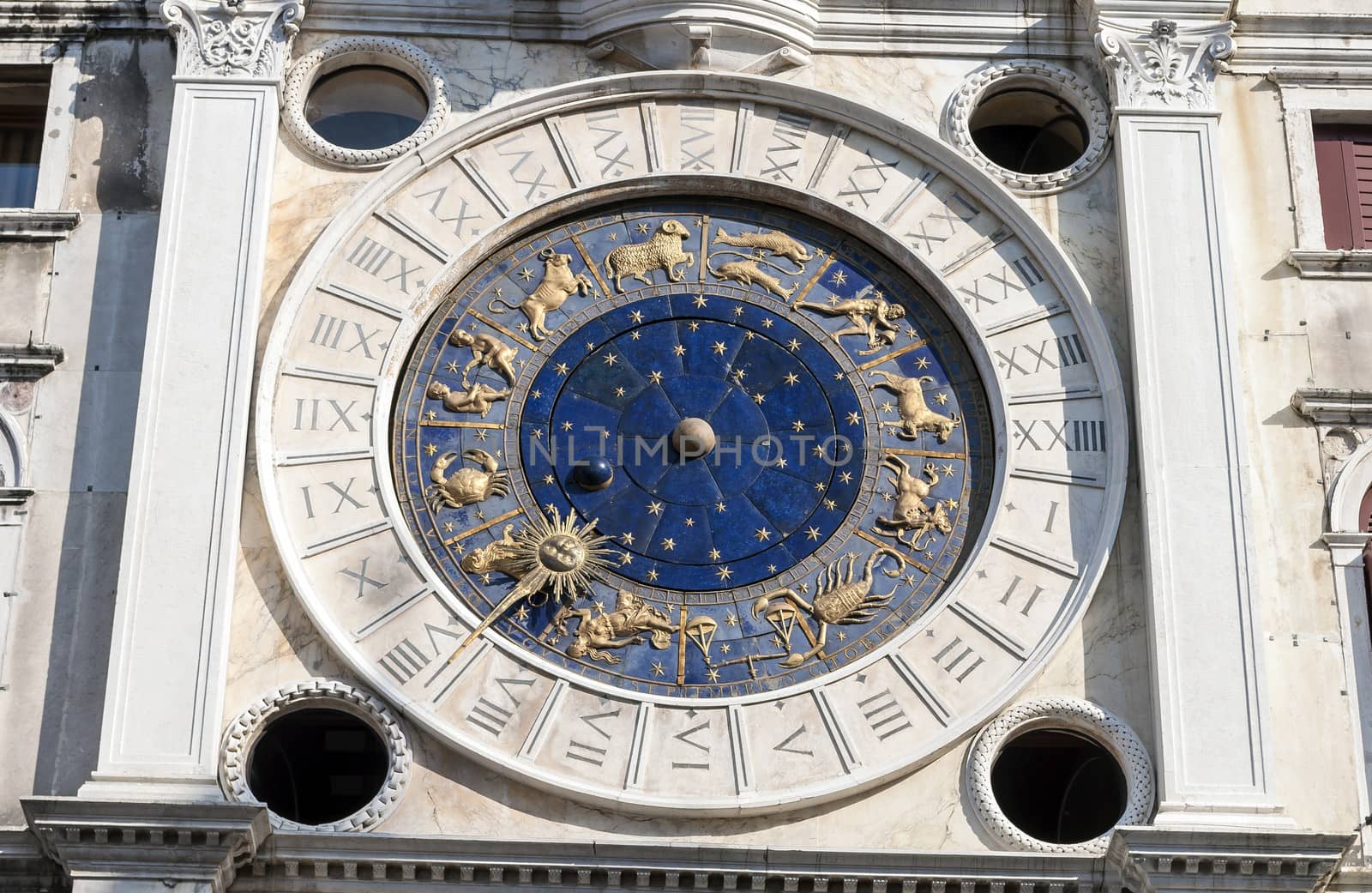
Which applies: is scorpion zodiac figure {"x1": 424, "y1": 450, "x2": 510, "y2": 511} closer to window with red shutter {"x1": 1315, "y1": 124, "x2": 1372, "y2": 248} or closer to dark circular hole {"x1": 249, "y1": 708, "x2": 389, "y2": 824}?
dark circular hole {"x1": 249, "y1": 708, "x2": 389, "y2": 824}

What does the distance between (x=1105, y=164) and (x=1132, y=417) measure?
192 cm

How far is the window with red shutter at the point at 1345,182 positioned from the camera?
18203 mm

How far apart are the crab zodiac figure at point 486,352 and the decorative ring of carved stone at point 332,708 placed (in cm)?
229

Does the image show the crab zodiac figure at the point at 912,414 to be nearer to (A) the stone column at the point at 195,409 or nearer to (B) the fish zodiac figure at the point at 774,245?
(B) the fish zodiac figure at the point at 774,245

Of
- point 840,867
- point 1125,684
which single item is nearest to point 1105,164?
point 1125,684

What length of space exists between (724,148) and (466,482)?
2.94m

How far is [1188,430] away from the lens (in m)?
16.8

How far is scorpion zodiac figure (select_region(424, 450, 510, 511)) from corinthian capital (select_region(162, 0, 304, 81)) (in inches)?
114

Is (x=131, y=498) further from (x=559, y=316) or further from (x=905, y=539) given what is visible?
(x=905, y=539)

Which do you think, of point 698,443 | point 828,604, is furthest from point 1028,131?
point 828,604

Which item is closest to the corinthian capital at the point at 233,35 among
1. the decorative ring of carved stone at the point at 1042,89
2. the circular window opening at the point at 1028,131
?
the decorative ring of carved stone at the point at 1042,89

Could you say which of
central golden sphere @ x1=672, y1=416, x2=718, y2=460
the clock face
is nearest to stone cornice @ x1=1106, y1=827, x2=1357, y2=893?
the clock face

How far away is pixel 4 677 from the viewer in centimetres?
1631

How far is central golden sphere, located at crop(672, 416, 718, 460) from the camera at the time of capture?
17.0 meters
